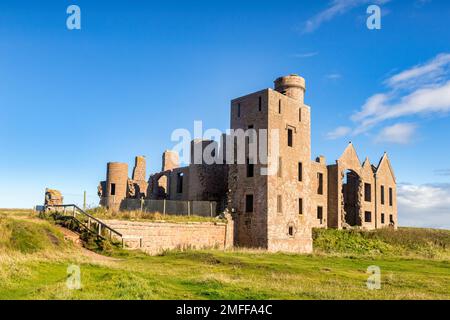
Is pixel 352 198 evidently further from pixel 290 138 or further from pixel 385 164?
pixel 290 138

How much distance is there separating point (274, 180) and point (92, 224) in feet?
40.3

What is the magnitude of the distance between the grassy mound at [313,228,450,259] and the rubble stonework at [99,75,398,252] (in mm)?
2071

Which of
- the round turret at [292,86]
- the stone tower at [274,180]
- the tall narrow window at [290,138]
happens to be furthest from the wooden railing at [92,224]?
the round turret at [292,86]

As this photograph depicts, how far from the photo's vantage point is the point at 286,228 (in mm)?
30141

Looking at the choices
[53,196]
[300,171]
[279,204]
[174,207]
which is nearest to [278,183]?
[279,204]

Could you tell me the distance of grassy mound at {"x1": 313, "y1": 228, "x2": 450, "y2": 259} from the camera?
110 feet

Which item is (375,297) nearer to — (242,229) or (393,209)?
(242,229)

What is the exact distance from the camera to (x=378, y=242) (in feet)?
120

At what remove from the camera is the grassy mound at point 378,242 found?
3366 cm

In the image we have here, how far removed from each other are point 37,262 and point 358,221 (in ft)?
→ 109

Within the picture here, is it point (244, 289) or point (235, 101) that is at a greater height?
point (235, 101)

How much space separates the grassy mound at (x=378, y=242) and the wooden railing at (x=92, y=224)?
16.3 metres

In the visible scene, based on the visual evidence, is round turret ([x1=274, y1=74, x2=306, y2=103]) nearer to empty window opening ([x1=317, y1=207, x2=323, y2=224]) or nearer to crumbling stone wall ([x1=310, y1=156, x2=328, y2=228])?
crumbling stone wall ([x1=310, y1=156, x2=328, y2=228])
